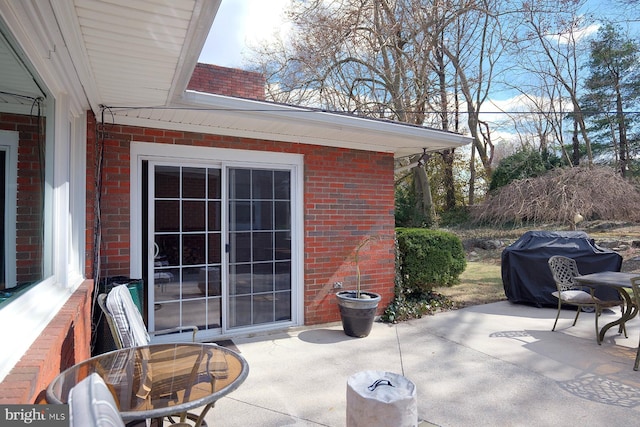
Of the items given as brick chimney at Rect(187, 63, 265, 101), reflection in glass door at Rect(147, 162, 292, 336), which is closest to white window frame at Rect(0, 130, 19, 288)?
reflection in glass door at Rect(147, 162, 292, 336)

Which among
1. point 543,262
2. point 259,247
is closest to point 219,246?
point 259,247

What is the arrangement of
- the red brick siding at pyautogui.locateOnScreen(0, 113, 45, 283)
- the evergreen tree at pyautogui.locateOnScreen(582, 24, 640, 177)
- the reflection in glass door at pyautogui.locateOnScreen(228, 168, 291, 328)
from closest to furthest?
the red brick siding at pyautogui.locateOnScreen(0, 113, 45, 283), the reflection in glass door at pyautogui.locateOnScreen(228, 168, 291, 328), the evergreen tree at pyautogui.locateOnScreen(582, 24, 640, 177)

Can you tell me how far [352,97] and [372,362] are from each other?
11.1 metres

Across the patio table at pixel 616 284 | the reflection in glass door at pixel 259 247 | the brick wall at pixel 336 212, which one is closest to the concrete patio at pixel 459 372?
the patio table at pixel 616 284

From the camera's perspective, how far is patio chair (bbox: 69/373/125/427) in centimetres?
114

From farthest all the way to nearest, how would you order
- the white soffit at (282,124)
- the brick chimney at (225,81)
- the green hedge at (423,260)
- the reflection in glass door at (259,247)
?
the brick chimney at (225,81) < the green hedge at (423,260) < the reflection in glass door at (259,247) < the white soffit at (282,124)

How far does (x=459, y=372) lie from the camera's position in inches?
153

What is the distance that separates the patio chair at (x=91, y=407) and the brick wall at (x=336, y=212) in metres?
3.63

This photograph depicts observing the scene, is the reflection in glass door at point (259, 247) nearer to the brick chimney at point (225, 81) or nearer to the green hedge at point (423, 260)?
the green hedge at point (423, 260)

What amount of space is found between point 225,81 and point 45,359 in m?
6.01

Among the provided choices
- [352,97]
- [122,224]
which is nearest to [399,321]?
[122,224]

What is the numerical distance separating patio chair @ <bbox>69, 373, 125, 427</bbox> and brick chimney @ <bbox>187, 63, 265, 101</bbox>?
19.1 feet

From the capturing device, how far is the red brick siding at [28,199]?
76.0 inches

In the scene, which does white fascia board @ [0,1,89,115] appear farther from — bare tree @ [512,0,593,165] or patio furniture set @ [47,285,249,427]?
bare tree @ [512,0,593,165]
